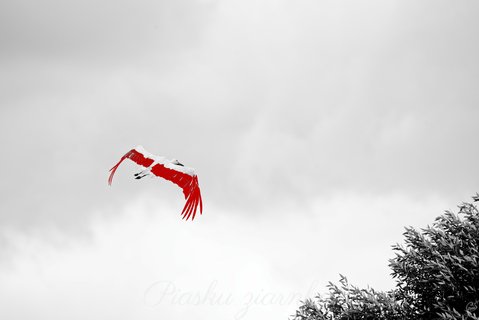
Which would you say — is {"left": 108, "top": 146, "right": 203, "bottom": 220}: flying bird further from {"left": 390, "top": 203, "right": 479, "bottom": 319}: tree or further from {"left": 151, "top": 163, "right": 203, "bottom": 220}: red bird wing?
{"left": 390, "top": 203, "right": 479, "bottom": 319}: tree

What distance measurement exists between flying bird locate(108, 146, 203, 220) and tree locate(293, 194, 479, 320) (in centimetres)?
551

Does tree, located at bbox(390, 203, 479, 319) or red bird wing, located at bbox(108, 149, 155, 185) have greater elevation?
tree, located at bbox(390, 203, 479, 319)

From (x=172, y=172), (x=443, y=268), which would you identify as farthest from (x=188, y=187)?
(x=443, y=268)

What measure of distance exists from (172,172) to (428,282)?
800cm

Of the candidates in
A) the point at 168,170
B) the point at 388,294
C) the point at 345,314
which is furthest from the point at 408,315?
the point at 168,170

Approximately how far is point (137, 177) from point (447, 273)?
28.6 ft

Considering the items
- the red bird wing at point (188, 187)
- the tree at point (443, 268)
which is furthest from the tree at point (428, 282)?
the red bird wing at point (188, 187)

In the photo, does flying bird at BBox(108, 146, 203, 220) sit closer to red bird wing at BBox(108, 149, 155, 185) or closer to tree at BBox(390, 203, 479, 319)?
red bird wing at BBox(108, 149, 155, 185)

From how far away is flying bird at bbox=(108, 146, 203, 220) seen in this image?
13.3 meters

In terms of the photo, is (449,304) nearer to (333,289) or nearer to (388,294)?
(388,294)

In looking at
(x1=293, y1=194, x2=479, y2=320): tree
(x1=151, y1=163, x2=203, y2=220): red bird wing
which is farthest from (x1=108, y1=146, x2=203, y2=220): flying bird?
(x1=293, y1=194, x2=479, y2=320): tree

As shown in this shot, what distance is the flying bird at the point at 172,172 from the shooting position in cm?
1327

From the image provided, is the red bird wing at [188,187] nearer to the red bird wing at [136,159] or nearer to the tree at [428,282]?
the red bird wing at [136,159]

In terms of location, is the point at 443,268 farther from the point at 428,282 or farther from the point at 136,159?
the point at 136,159
